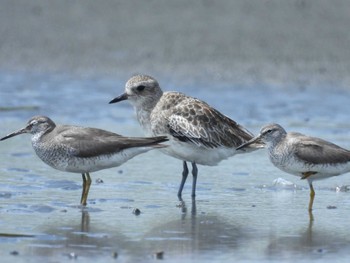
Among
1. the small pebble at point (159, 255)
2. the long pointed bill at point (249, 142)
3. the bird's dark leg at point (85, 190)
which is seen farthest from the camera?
the long pointed bill at point (249, 142)

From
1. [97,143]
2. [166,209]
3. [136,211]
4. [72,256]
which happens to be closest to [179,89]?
[97,143]

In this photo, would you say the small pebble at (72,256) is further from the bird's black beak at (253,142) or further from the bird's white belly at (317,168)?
the bird's black beak at (253,142)

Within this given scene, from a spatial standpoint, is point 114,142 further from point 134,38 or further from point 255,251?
point 134,38

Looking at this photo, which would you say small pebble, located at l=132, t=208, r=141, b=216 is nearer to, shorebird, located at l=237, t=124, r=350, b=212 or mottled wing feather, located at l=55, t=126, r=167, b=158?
mottled wing feather, located at l=55, t=126, r=167, b=158

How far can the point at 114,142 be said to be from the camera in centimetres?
1078

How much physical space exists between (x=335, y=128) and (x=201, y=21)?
20.5 ft

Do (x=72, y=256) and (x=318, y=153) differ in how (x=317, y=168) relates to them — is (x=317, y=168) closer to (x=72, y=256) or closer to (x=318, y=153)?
(x=318, y=153)

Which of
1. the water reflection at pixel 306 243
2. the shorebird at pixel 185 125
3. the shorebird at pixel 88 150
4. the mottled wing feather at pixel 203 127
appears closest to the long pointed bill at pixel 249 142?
the shorebird at pixel 185 125

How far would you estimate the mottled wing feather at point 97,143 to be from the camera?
35.1ft

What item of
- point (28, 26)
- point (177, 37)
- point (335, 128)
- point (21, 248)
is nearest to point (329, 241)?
point (21, 248)

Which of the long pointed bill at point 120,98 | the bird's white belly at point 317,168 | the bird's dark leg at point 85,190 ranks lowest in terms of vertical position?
the bird's dark leg at point 85,190

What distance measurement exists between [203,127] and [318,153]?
155cm

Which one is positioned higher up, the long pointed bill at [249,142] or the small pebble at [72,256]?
the long pointed bill at [249,142]

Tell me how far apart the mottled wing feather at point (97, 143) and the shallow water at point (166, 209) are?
54cm
